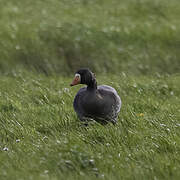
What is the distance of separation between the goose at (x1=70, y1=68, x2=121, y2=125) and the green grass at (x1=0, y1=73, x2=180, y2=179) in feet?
0.69

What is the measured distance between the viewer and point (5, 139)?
7.21 m

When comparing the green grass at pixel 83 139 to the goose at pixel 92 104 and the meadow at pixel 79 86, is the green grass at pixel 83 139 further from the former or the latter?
the goose at pixel 92 104

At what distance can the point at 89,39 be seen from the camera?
14758mm

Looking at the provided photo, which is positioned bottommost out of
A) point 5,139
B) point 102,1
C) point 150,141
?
point 102,1

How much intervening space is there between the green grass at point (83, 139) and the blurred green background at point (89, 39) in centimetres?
373

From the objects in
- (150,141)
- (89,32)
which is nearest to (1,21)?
(89,32)

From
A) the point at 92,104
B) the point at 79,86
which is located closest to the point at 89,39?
the point at 79,86

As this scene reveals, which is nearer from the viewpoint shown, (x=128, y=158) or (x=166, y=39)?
(x=128, y=158)

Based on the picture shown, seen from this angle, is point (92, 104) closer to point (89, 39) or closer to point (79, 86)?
point (79, 86)

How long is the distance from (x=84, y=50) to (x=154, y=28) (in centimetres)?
318

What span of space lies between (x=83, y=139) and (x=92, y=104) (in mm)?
1113

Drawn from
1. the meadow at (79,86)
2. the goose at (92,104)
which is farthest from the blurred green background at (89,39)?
the goose at (92,104)

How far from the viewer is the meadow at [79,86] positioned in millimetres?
5852

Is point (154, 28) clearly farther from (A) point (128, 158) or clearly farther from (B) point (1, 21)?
(A) point (128, 158)
